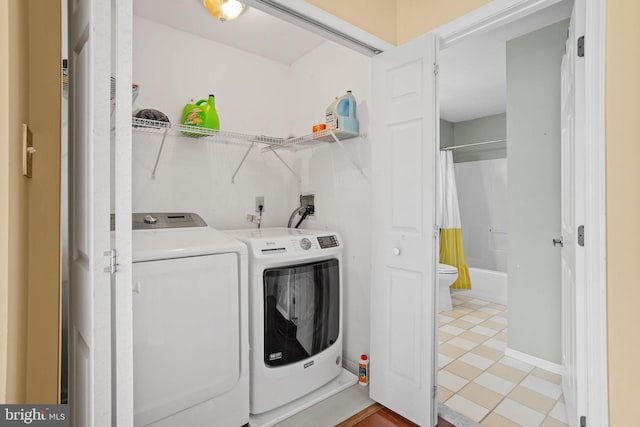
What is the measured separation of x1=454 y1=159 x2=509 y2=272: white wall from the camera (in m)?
4.43

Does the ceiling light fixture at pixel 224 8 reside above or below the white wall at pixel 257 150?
above

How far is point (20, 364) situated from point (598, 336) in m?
1.88

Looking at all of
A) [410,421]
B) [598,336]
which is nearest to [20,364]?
[410,421]

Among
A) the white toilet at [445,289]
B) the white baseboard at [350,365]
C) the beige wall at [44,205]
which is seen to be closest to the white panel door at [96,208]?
the beige wall at [44,205]

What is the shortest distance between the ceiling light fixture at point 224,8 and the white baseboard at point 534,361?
122 inches

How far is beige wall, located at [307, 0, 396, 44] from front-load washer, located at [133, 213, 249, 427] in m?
1.33

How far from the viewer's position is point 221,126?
7.95 feet

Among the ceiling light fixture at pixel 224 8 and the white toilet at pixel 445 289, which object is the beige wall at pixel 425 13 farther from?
the white toilet at pixel 445 289

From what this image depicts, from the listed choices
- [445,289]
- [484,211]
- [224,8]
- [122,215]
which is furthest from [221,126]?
[484,211]

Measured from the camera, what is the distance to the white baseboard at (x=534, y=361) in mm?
2182

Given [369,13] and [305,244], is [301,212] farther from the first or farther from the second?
A: [369,13]

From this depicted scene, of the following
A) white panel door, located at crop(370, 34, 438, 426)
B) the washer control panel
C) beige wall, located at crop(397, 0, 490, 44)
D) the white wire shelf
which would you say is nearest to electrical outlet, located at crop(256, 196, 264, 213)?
the white wire shelf

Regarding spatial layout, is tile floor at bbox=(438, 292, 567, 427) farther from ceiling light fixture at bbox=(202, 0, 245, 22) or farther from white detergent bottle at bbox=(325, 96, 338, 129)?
ceiling light fixture at bbox=(202, 0, 245, 22)

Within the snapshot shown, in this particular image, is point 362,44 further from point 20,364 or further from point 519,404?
point 519,404
